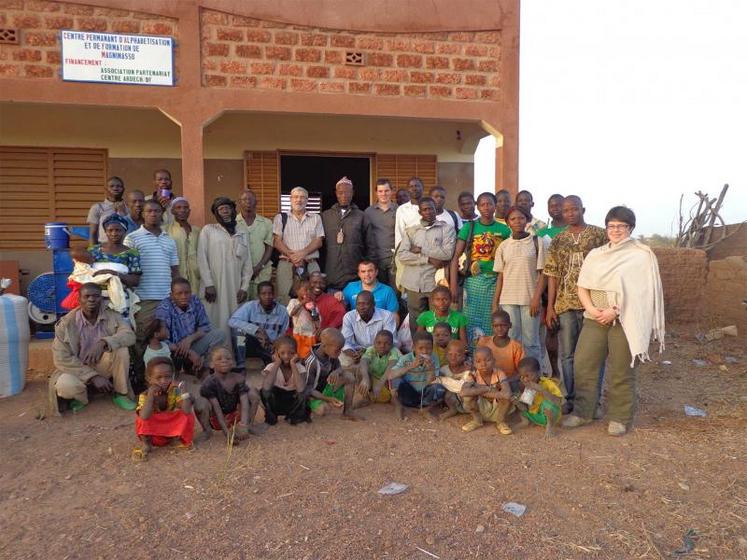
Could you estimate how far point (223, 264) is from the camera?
5777mm

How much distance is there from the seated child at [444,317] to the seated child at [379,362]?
38 cm

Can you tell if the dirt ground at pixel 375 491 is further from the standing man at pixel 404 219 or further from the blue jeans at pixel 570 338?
the standing man at pixel 404 219

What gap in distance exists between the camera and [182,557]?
104 inches

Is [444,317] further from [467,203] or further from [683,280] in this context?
[683,280]

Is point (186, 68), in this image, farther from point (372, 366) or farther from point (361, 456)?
point (361, 456)

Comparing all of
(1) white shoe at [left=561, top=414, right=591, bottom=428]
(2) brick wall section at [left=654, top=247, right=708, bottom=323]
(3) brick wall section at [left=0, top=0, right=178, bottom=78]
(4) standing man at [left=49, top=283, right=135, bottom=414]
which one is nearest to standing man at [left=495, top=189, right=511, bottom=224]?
(1) white shoe at [left=561, top=414, right=591, bottom=428]

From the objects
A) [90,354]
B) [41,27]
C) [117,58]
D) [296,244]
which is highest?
[41,27]

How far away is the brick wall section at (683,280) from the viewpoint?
827 cm

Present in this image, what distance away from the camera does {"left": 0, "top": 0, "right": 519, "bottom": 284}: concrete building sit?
5.98 metres

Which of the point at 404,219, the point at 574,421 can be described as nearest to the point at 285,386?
the point at 574,421

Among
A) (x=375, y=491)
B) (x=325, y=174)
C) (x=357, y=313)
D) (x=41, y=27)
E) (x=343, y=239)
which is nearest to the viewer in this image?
(x=375, y=491)

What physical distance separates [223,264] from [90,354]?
1459mm

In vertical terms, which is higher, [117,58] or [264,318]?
[117,58]

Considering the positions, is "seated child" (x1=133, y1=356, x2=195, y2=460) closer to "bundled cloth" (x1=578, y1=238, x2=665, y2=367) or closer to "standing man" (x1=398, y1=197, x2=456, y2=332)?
"standing man" (x1=398, y1=197, x2=456, y2=332)
